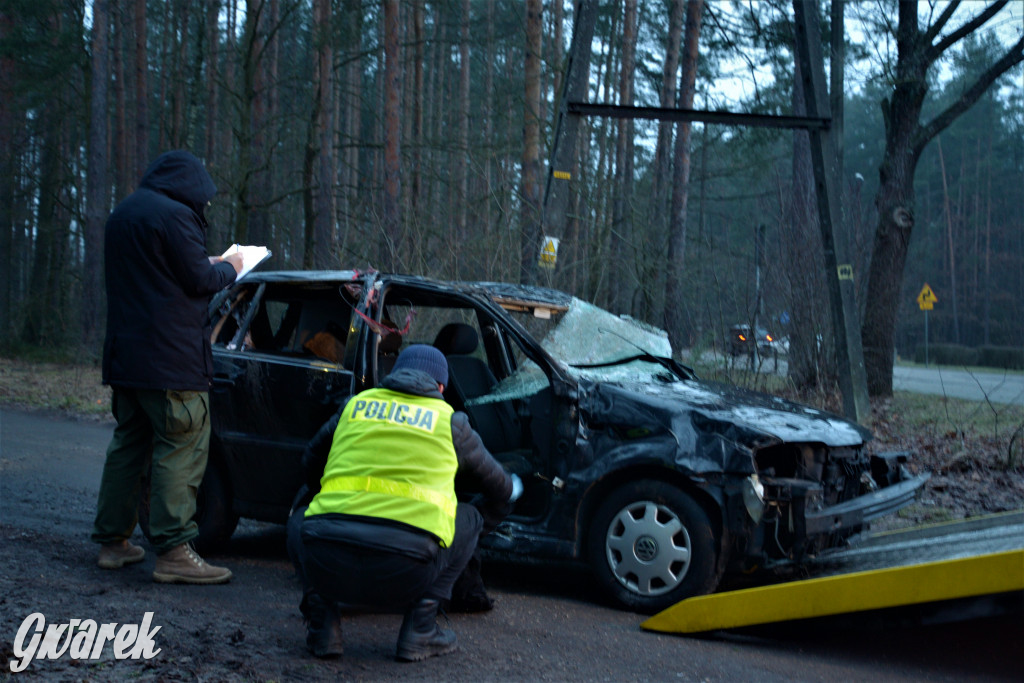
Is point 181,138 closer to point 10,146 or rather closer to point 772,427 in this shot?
point 10,146

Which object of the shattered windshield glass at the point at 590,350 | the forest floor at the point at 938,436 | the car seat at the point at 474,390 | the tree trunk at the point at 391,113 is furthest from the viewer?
the tree trunk at the point at 391,113

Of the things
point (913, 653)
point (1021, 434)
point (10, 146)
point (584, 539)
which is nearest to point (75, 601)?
point (584, 539)

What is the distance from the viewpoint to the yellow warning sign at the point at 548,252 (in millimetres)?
9734

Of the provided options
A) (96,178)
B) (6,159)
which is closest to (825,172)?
(96,178)

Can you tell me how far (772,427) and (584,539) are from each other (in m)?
1.18

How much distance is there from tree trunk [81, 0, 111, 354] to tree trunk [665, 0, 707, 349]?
13.4 meters

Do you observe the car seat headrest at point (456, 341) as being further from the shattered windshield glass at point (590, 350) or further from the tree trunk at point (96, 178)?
the tree trunk at point (96, 178)

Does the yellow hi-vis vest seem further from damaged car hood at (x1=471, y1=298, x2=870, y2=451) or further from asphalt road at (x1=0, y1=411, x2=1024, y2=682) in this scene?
damaged car hood at (x1=471, y1=298, x2=870, y2=451)

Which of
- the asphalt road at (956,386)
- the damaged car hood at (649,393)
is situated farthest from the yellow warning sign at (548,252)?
the asphalt road at (956,386)

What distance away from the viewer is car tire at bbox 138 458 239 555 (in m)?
5.76

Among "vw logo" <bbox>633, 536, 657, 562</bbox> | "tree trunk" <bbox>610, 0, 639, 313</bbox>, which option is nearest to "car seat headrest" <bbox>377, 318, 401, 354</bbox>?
"vw logo" <bbox>633, 536, 657, 562</bbox>

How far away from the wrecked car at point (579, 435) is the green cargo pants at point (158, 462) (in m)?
0.63

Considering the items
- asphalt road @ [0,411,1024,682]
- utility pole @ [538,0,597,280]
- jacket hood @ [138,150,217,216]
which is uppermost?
utility pole @ [538,0,597,280]

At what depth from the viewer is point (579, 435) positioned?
503 cm
